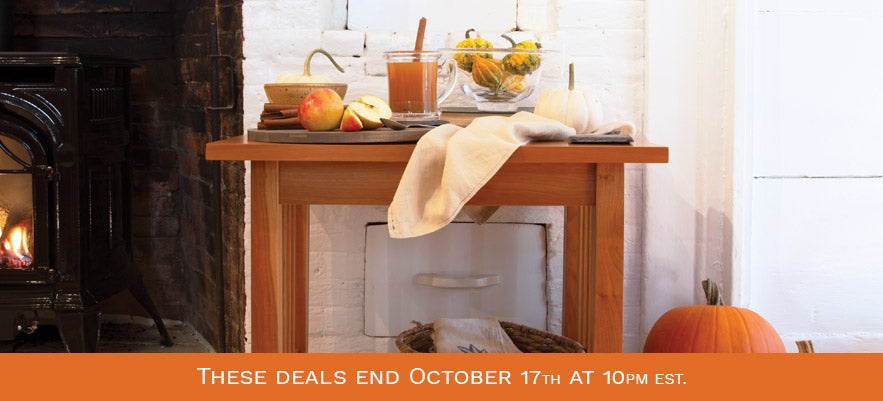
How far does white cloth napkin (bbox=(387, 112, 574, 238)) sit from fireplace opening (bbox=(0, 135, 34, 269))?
1.28 metres

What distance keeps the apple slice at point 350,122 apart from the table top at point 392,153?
2.7 inches

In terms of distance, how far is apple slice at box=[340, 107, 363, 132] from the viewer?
1.67 meters

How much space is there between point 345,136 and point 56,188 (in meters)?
1.10

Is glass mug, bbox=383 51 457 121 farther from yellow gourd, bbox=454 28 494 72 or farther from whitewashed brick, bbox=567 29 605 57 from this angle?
whitewashed brick, bbox=567 29 605 57

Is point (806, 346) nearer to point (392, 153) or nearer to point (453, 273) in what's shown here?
point (453, 273)

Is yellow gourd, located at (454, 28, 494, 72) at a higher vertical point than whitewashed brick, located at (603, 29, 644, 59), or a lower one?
lower

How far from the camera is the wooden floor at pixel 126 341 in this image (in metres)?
2.77

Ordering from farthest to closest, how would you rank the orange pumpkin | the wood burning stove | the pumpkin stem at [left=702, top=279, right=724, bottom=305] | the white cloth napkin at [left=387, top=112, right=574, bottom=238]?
1. the wood burning stove
2. the pumpkin stem at [left=702, top=279, right=724, bottom=305]
3. the orange pumpkin
4. the white cloth napkin at [left=387, top=112, right=574, bottom=238]

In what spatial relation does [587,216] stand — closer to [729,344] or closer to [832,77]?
[729,344]

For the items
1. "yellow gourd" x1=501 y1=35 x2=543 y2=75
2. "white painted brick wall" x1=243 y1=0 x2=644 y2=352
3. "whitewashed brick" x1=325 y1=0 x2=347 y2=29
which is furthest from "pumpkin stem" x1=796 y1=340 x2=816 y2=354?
"whitewashed brick" x1=325 y1=0 x2=347 y2=29

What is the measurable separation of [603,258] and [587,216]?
1.65 feet

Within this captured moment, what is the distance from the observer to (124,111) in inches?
103

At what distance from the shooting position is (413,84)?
1.87 meters
